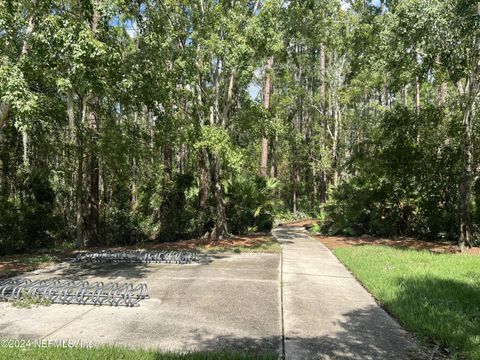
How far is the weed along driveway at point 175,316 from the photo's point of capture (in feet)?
16.0

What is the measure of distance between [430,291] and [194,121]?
362 inches

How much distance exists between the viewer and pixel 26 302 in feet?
20.5

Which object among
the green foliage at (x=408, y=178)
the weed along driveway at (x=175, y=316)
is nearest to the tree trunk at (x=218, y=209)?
the green foliage at (x=408, y=178)

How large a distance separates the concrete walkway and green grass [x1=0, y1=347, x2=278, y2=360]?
26.1 inches

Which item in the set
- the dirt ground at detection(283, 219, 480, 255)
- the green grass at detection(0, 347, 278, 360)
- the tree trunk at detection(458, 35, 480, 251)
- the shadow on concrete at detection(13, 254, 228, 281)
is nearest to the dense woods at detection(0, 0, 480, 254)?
the tree trunk at detection(458, 35, 480, 251)

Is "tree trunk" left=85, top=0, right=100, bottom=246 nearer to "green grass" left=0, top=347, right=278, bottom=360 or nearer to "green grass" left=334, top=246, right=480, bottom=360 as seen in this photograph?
"green grass" left=334, top=246, right=480, bottom=360

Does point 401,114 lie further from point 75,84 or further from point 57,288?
point 57,288

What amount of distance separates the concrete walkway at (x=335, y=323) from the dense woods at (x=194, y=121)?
5450 mm

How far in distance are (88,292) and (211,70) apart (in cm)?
971

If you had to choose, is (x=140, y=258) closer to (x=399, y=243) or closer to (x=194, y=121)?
(x=194, y=121)

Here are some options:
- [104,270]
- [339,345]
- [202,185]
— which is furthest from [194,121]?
[339,345]

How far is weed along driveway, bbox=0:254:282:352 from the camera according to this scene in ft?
16.0

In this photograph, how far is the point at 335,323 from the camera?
18.2 ft

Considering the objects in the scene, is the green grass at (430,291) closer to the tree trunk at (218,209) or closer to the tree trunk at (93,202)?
the tree trunk at (218,209)
